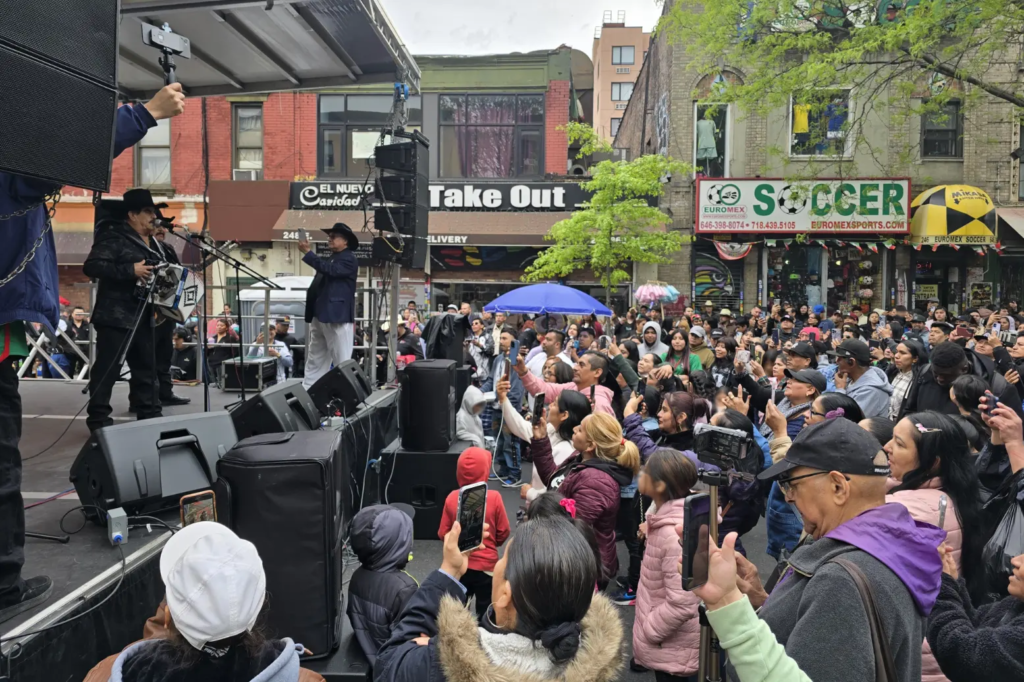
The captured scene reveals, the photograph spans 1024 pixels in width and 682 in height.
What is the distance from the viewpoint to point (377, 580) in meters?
3.11

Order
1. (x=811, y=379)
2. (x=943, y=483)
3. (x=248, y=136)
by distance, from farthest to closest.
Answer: (x=248, y=136) < (x=811, y=379) < (x=943, y=483)

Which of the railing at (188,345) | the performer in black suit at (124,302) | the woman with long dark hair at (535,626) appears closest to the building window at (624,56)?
the railing at (188,345)

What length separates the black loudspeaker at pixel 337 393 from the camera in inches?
267

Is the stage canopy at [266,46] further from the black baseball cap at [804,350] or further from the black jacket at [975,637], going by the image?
the black jacket at [975,637]

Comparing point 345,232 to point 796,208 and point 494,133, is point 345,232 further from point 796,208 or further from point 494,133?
point 494,133

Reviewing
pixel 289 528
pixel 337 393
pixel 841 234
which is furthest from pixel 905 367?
pixel 841 234

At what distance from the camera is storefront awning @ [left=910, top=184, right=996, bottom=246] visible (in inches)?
814

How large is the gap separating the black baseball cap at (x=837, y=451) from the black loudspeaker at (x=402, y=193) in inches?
304

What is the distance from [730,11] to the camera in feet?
43.2

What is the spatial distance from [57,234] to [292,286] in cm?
1261

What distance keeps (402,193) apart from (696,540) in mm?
8095

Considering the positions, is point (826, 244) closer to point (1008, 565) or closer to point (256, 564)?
point (1008, 565)

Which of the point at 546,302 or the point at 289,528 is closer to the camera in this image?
the point at 289,528

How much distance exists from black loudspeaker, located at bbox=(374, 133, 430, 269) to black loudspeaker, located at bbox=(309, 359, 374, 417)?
291 cm
